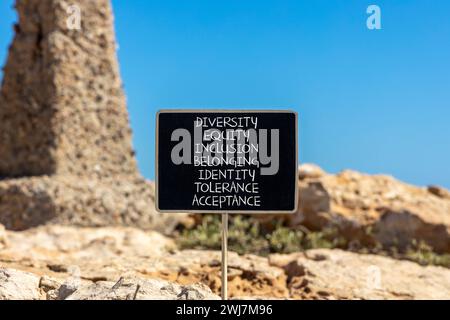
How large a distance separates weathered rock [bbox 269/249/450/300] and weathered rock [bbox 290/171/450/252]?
306 centimetres

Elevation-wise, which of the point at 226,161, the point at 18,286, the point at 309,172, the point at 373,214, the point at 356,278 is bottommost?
the point at 356,278

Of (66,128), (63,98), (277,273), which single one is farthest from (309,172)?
(277,273)

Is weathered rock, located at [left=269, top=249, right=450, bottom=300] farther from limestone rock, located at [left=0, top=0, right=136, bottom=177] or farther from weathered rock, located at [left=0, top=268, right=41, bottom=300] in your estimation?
limestone rock, located at [left=0, top=0, right=136, bottom=177]

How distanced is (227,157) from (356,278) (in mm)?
3144

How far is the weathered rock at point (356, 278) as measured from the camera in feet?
23.1

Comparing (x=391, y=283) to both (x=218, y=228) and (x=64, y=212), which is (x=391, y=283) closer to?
(x=218, y=228)

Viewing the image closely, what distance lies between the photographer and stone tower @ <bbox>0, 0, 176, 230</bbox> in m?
12.8

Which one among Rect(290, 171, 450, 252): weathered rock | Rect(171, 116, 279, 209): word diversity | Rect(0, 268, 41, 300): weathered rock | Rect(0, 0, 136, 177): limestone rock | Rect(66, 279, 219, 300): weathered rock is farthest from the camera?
Rect(0, 0, 136, 177): limestone rock

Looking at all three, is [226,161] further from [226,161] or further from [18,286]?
[18,286]

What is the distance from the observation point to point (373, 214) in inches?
480

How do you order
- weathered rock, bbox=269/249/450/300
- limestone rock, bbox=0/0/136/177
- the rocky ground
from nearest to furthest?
the rocky ground, weathered rock, bbox=269/249/450/300, limestone rock, bbox=0/0/136/177

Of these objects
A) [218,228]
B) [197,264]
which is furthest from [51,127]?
[197,264]

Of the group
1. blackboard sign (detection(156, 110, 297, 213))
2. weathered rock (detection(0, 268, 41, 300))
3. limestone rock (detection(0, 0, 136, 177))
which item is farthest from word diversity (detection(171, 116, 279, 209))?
limestone rock (detection(0, 0, 136, 177))

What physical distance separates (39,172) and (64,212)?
106 cm
